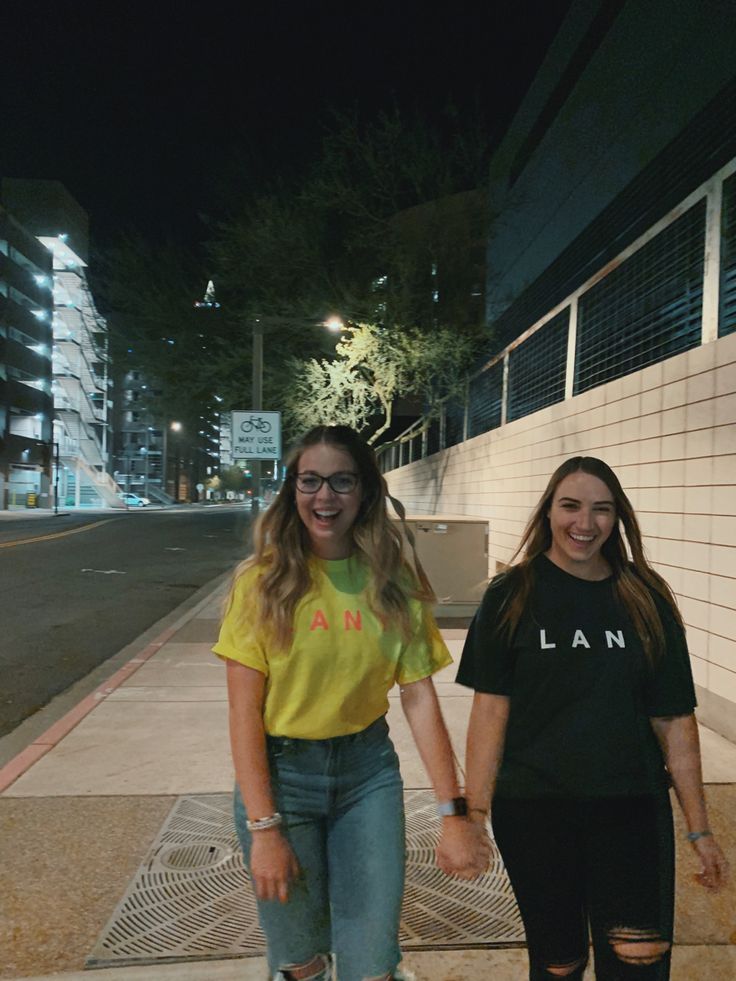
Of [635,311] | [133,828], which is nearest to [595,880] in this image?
[133,828]

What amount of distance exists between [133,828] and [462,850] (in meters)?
2.46

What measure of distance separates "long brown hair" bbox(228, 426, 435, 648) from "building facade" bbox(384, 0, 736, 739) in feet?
12.0

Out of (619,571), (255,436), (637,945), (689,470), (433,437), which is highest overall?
(433,437)

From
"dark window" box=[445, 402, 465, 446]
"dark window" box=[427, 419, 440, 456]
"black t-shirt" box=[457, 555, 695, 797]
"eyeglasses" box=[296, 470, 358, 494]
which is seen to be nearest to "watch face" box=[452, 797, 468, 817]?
"black t-shirt" box=[457, 555, 695, 797]

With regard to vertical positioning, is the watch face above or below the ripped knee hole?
above

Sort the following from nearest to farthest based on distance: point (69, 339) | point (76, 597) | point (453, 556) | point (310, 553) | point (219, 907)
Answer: point (310, 553)
point (219, 907)
point (453, 556)
point (76, 597)
point (69, 339)

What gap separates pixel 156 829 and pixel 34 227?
258 feet

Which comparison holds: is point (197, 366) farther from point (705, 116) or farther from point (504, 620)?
point (504, 620)

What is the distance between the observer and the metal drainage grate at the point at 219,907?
2.75 m

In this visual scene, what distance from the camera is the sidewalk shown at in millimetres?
2645

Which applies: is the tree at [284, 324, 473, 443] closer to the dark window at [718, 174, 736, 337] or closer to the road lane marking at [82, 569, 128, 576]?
the road lane marking at [82, 569, 128, 576]

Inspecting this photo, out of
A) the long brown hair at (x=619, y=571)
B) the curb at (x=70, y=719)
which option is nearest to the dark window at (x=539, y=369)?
the curb at (x=70, y=719)

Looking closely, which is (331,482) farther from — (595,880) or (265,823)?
(595,880)

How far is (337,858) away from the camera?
1.85m
